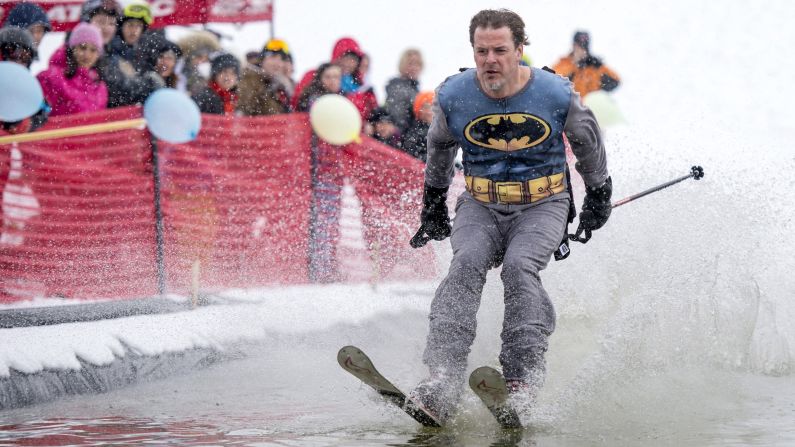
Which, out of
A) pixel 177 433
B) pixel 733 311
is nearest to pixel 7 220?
pixel 177 433

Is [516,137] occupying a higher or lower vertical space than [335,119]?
lower

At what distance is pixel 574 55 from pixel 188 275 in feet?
17.7

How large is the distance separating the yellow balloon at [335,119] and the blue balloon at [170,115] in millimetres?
1299

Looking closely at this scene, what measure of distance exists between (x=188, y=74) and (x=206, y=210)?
1.59 m

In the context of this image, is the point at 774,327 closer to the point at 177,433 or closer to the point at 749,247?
the point at 749,247

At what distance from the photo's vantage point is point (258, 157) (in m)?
9.50

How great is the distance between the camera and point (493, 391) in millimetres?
4723

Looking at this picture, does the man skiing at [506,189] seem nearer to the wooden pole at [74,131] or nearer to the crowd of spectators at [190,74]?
the wooden pole at [74,131]

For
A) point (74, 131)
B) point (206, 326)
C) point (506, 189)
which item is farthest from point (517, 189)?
point (74, 131)

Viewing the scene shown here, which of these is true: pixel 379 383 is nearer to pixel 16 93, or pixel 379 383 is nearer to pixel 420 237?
pixel 420 237

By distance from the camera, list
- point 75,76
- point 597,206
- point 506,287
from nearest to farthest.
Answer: point 506,287, point 597,206, point 75,76

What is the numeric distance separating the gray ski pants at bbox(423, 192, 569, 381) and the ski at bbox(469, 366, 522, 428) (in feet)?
1.38

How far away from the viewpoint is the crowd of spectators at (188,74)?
8.62 m

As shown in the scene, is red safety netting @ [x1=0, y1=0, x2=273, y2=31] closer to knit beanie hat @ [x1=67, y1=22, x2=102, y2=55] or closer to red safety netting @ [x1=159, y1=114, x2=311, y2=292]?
knit beanie hat @ [x1=67, y1=22, x2=102, y2=55]
